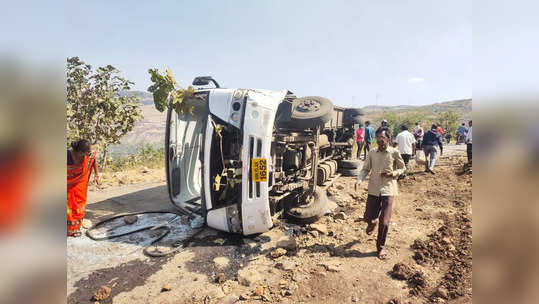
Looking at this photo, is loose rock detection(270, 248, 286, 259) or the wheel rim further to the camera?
the wheel rim

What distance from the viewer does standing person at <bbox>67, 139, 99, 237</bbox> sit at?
3676mm

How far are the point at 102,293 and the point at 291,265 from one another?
194 cm

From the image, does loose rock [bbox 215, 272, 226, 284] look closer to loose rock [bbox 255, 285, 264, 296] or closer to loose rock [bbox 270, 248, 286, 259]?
loose rock [bbox 255, 285, 264, 296]

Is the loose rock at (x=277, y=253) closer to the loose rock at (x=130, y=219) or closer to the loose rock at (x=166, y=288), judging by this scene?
the loose rock at (x=166, y=288)

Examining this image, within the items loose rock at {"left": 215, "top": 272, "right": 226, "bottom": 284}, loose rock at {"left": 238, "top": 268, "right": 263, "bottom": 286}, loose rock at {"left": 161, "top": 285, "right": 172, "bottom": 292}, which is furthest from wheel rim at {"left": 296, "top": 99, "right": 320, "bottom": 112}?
loose rock at {"left": 161, "top": 285, "right": 172, "bottom": 292}

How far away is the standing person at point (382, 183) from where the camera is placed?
3289mm

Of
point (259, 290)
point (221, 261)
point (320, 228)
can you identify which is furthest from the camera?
point (320, 228)

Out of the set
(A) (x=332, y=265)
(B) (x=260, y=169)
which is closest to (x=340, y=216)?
(A) (x=332, y=265)

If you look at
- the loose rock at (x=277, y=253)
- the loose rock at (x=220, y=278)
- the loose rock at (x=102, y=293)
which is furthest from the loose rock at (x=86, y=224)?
the loose rock at (x=277, y=253)

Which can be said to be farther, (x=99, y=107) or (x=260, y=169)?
(x=99, y=107)

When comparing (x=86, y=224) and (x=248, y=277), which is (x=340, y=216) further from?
(x=86, y=224)

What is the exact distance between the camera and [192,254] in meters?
3.38

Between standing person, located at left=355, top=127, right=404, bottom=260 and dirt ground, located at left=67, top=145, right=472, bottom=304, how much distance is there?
372mm

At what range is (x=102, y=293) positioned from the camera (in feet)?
8.44
